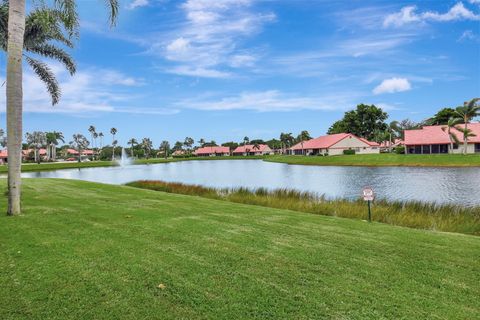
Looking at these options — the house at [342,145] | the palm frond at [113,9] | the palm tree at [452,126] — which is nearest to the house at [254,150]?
the house at [342,145]

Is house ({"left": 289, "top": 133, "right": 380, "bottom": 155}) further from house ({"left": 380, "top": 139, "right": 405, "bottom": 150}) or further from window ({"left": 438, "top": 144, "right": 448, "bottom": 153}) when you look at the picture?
window ({"left": 438, "top": 144, "right": 448, "bottom": 153})

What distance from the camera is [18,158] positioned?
9.43 m

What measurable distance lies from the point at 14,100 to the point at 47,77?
9712 mm

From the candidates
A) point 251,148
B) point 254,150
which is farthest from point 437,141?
point 251,148

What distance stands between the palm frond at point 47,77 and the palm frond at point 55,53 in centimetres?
64

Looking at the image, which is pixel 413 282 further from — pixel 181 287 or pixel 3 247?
pixel 3 247

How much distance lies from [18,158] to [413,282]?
970 cm

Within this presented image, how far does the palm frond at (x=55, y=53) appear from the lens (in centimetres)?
1753

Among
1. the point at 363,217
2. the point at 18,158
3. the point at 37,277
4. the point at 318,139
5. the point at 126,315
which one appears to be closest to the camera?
the point at 126,315

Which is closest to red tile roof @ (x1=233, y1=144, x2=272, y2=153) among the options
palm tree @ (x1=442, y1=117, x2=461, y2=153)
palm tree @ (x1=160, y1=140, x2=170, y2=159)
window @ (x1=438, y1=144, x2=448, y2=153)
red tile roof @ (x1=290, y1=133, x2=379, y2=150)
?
palm tree @ (x1=160, y1=140, x2=170, y2=159)

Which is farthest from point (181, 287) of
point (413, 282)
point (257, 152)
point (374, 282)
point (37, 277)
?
point (257, 152)

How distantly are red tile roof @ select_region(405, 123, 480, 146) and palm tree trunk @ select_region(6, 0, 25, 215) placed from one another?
7236cm

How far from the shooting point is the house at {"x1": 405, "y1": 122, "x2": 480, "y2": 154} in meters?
65.1

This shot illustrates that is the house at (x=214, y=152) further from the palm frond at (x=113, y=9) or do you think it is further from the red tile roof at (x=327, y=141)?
the palm frond at (x=113, y=9)
